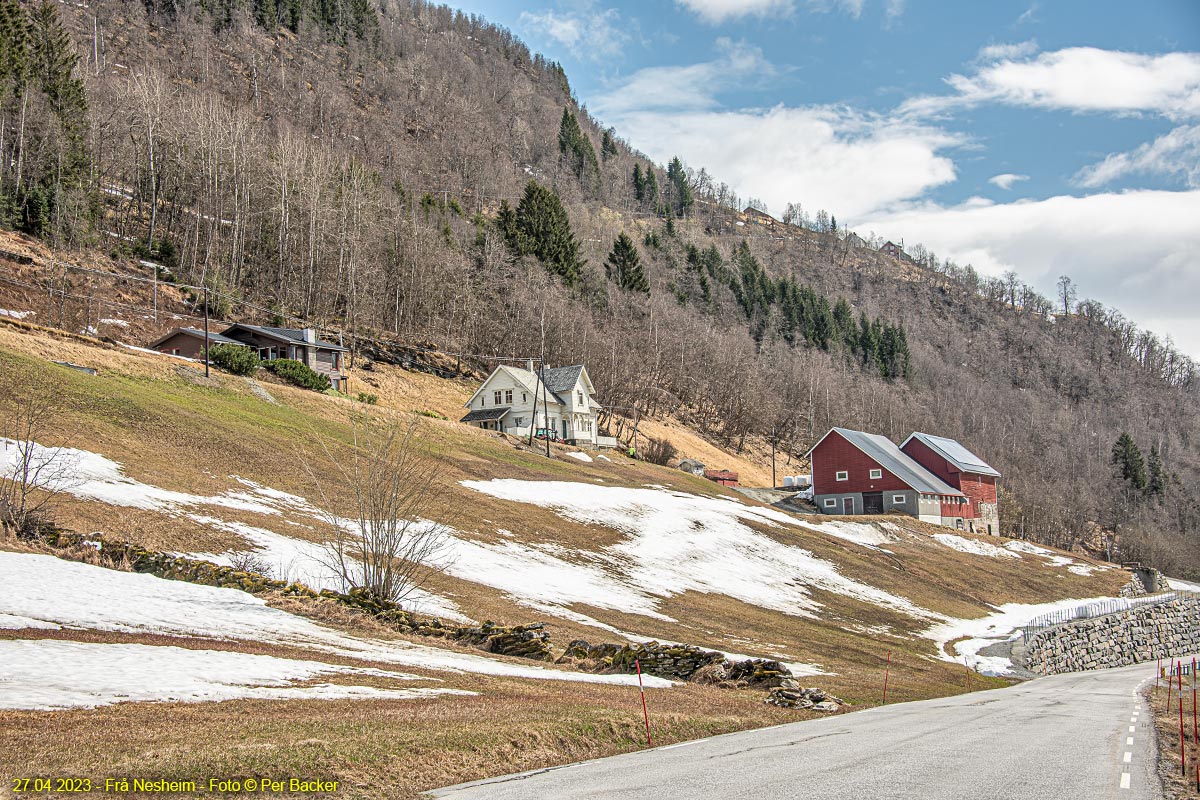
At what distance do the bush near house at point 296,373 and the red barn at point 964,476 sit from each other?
2378 inches

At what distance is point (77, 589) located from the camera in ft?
61.9

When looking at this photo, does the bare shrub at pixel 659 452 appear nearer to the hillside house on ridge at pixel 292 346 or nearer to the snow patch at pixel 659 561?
the snow patch at pixel 659 561

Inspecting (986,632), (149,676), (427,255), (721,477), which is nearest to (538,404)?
(721,477)

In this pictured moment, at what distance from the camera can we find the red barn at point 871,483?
78.8m

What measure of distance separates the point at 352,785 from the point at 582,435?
78.4 m

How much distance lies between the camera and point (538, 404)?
269 ft

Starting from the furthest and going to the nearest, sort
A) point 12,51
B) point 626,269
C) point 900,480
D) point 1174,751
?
point 626,269
point 900,480
point 12,51
point 1174,751

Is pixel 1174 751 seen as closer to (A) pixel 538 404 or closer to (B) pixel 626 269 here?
(A) pixel 538 404

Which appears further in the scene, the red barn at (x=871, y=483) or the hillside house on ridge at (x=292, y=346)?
the red barn at (x=871, y=483)

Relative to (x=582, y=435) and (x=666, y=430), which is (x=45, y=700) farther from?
(x=666, y=430)

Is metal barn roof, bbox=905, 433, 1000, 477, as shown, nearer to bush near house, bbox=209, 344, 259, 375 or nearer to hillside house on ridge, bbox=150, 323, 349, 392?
hillside house on ridge, bbox=150, 323, 349, 392

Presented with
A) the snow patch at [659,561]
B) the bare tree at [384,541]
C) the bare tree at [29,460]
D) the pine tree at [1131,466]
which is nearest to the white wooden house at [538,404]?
the snow patch at [659,561]

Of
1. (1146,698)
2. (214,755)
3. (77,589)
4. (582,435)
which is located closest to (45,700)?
(214,755)

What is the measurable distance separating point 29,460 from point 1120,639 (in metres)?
57.3
